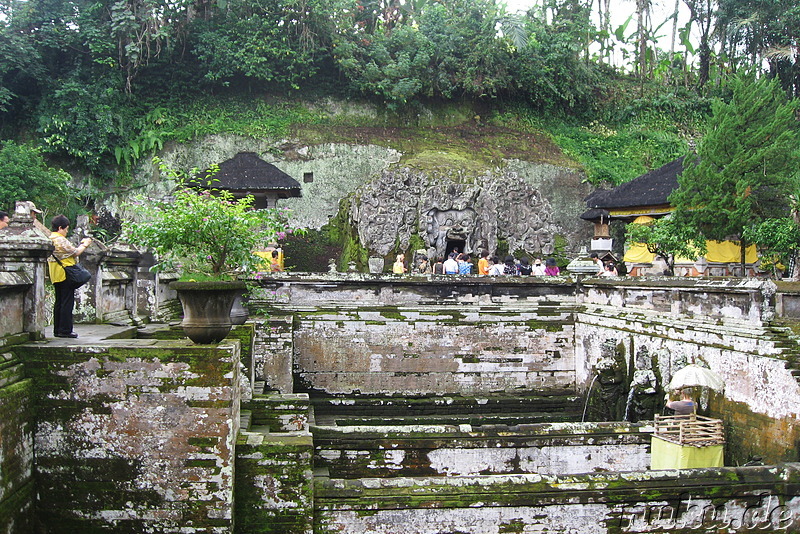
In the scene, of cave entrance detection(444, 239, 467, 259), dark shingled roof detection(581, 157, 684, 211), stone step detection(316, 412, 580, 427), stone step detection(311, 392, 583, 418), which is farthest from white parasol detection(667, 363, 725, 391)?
cave entrance detection(444, 239, 467, 259)

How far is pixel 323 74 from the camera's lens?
25547 millimetres

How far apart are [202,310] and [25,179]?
14.4 meters

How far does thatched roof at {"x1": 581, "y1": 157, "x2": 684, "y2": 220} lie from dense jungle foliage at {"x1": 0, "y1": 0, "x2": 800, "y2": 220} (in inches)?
169

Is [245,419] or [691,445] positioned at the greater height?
[245,419]

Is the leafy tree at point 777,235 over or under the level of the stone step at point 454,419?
over

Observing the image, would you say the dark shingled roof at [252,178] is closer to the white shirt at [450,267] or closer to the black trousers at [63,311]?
the white shirt at [450,267]

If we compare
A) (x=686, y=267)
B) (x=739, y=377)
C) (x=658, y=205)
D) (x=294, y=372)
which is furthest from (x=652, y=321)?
(x=658, y=205)

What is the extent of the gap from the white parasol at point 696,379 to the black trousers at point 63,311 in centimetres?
654

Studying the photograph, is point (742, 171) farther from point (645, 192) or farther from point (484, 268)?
point (484, 268)

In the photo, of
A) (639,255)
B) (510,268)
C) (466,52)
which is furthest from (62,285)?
(466,52)

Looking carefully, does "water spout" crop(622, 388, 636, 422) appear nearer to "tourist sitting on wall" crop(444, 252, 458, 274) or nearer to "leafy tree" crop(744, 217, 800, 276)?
"tourist sitting on wall" crop(444, 252, 458, 274)

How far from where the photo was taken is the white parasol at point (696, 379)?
Result: 763 cm

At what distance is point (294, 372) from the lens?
11016 mm

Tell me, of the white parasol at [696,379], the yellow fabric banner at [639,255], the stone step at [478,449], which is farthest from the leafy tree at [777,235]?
the stone step at [478,449]
